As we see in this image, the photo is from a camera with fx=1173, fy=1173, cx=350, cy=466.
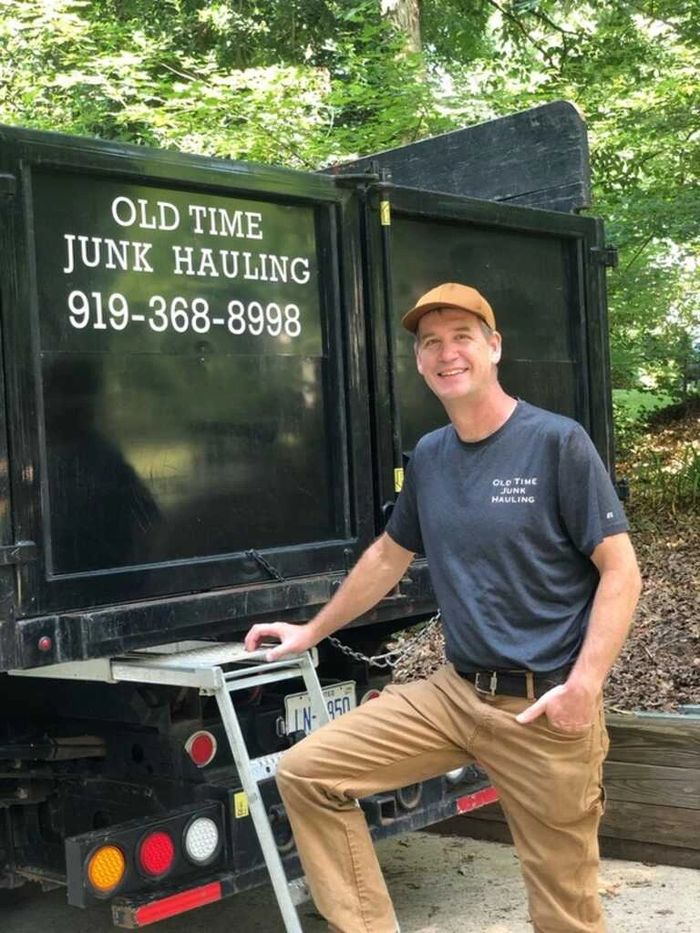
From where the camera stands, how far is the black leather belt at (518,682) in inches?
112

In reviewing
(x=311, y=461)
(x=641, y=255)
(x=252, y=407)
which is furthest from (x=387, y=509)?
(x=641, y=255)

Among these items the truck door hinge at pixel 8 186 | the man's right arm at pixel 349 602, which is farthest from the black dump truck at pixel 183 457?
the man's right arm at pixel 349 602

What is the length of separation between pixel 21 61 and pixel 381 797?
7.27 m

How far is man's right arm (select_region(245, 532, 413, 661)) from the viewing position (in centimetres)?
329

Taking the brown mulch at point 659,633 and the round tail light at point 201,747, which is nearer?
the round tail light at point 201,747

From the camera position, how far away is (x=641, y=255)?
385 inches

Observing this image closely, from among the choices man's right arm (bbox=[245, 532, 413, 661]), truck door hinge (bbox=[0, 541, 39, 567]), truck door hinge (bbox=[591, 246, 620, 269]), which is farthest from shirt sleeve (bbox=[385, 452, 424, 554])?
truck door hinge (bbox=[591, 246, 620, 269])

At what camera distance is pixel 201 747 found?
3.77 metres

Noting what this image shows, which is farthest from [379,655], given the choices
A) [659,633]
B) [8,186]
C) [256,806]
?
[659,633]

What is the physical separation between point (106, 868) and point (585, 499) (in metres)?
1.75

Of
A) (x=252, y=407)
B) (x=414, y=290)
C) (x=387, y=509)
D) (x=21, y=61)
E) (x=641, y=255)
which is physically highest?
(x=21, y=61)

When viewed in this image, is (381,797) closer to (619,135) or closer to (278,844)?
(278,844)

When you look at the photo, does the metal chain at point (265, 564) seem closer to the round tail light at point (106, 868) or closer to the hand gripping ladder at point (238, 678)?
the hand gripping ladder at point (238, 678)

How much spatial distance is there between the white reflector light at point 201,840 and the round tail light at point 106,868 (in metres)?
0.22
